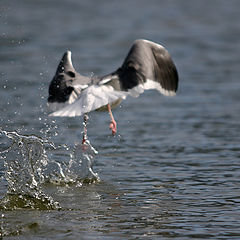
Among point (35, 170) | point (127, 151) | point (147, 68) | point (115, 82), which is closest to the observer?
point (35, 170)

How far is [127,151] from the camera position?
9586 mm

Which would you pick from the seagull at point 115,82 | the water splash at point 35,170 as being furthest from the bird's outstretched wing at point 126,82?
the water splash at point 35,170

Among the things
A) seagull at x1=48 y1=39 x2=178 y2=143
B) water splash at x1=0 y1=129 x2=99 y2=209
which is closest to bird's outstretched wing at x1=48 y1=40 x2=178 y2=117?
seagull at x1=48 y1=39 x2=178 y2=143

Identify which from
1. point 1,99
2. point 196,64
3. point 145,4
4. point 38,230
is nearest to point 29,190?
point 38,230

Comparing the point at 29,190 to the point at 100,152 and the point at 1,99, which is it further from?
the point at 1,99

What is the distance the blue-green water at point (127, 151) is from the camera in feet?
21.1

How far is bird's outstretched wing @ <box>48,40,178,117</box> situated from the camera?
25.3 ft

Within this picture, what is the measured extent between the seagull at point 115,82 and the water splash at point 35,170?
0.53m

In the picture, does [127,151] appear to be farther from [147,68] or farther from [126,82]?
[126,82]

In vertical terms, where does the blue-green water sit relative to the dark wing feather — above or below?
below

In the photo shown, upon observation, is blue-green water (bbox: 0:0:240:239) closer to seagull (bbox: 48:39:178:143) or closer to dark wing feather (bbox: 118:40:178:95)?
seagull (bbox: 48:39:178:143)

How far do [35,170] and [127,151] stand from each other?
213cm

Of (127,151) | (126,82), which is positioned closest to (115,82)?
(126,82)

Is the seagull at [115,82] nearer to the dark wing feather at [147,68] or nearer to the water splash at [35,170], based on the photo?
the dark wing feather at [147,68]
